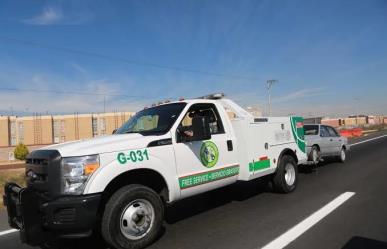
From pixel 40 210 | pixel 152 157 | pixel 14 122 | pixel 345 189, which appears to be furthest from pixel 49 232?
pixel 14 122

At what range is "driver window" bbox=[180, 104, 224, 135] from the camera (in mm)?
6311

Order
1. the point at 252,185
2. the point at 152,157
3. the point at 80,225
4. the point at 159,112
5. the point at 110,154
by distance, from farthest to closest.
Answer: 1. the point at 252,185
2. the point at 159,112
3. the point at 152,157
4. the point at 110,154
5. the point at 80,225

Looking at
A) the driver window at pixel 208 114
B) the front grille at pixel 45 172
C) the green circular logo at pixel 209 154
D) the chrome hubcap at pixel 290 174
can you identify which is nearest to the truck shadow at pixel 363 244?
the green circular logo at pixel 209 154

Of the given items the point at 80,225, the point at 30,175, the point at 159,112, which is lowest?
the point at 80,225

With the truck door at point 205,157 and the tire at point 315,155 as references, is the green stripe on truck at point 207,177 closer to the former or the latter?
the truck door at point 205,157

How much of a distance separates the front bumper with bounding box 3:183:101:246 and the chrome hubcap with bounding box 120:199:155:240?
0.46m

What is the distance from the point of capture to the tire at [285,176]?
7.96m

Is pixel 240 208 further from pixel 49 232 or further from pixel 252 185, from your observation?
pixel 49 232

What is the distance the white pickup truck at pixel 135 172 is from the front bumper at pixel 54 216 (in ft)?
0.04

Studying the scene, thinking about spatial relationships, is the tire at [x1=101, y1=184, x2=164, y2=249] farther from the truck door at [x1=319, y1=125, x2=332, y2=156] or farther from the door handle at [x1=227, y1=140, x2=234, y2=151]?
the truck door at [x1=319, y1=125, x2=332, y2=156]

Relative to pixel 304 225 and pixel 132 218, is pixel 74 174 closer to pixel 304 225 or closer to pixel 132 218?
pixel 132 218

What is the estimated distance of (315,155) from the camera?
41.7 ft

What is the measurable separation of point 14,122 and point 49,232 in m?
94.6

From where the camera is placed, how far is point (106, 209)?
473 centimetres
